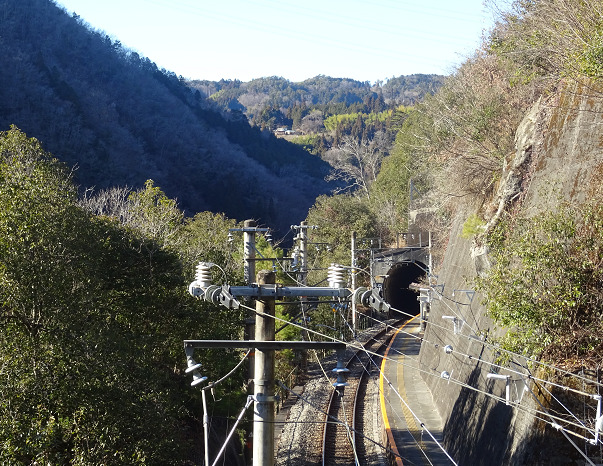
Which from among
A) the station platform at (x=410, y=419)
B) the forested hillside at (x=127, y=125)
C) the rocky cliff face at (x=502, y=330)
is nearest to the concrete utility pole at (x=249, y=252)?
the station platform at (x=410, y=419)

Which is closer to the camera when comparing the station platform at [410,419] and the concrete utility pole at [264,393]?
the concrete utility pole at [264,393]

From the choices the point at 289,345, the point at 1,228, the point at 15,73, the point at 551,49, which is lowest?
the point at 289,345

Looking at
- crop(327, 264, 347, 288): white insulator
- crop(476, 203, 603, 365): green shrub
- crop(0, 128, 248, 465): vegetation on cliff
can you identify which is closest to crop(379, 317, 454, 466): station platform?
crop(476, 203, 603, 365): green shrub

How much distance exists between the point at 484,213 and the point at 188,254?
9447mm

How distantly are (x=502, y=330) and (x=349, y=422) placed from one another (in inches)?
303

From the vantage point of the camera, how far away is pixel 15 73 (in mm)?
46906

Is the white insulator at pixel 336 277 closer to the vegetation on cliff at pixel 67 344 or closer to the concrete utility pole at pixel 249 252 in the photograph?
the vegetation on cliff at pixel 67 344

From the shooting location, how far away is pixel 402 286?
4391 centimetres

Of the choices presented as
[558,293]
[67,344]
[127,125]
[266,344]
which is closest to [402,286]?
[127,125]

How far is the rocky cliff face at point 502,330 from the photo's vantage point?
8734 millimetres

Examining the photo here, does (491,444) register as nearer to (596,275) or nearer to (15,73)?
(596,275)

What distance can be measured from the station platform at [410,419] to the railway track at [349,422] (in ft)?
2.48

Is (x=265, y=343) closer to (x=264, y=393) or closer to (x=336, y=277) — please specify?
(x=264, y=393)

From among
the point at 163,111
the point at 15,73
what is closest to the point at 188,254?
the point at 15,73
